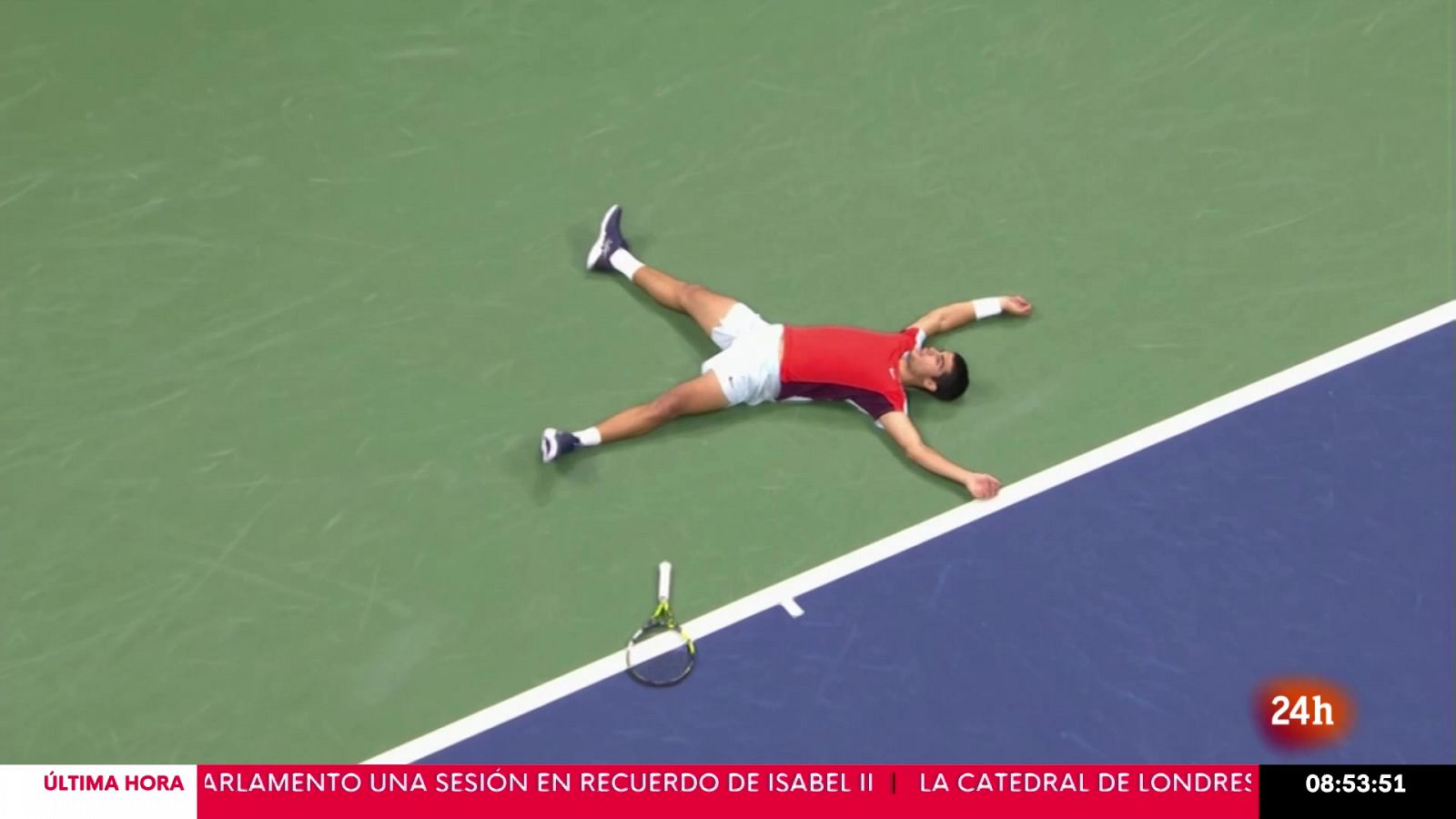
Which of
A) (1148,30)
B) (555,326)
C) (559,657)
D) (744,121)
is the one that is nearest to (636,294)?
(555,326)

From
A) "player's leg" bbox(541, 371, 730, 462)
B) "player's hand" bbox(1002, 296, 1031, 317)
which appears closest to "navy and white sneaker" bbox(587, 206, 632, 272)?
"player's leg" bbox(541, 371, 730, 462)

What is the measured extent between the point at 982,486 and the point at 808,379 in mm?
1141

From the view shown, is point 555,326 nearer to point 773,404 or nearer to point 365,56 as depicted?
point 773,404

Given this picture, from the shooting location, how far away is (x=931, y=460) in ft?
30.6

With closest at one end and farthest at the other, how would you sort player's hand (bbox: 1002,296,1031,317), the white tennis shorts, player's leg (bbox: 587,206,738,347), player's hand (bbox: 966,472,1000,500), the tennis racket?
the tennis racket
player's hand (bbox: 966,472,1000,500)
the white tennis shorts
player's leg (bbox: 587,206,738,347)
player's hand (bbox: 1002,296,1031,317)

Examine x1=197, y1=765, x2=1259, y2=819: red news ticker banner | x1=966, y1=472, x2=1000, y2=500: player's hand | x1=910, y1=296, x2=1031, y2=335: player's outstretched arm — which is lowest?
x1=197, y1=765, x2=1259, y2=819: red news ticker banner

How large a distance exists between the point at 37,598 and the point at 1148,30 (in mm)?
7611

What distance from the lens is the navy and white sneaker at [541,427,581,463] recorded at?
30.6 feet

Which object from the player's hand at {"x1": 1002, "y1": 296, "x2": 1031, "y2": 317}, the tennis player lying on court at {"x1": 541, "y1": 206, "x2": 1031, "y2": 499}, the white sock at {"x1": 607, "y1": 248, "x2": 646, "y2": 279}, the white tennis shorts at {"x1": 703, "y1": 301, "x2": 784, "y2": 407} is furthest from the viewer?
the white sock at {"x1": 607, "y1": 248, "x2": 646, "y2": 279}

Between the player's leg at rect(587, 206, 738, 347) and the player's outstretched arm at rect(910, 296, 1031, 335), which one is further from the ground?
the player's leg at rect(587, 206, 738, 347)

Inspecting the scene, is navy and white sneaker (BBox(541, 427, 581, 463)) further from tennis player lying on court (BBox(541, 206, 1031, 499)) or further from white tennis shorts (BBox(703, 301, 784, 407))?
white tennis shorts (BBox(703, 301, 784, 407))

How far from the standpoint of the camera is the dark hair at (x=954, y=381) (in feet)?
31.1

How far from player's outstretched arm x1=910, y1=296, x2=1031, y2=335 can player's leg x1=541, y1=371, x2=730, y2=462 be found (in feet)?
4.15

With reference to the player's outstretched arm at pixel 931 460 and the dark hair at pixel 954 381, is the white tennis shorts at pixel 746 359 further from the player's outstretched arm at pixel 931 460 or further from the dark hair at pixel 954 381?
the dark hair at pixel 954 381
